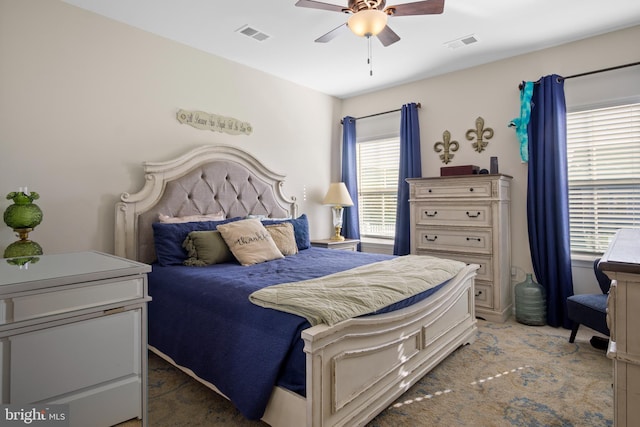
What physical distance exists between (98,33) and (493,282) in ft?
13.1

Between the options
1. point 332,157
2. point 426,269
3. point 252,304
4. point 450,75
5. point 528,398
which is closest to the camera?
point 252,304

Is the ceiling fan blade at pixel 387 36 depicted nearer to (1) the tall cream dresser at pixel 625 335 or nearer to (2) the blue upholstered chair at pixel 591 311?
(1) the tall cream dresser at pixel 625 335

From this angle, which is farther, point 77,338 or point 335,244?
point 335,244

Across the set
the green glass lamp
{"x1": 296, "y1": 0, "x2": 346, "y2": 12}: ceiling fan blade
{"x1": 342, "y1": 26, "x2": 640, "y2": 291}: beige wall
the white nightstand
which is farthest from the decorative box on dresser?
{"x1": 342, "y1": 26, "x2": 640, "y2": 291}: beige wall

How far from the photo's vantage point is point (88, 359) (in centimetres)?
123

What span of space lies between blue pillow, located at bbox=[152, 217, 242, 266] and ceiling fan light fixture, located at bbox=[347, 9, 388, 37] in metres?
1.92

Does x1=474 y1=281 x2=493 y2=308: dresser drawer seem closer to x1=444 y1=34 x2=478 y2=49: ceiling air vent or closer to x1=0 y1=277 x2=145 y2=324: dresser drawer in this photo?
x1=444 y1=34 x2=478 y2=49: ceiling air vent

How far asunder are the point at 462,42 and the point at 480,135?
1.00 m

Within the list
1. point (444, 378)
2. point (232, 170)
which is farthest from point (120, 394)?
point (232, 170)

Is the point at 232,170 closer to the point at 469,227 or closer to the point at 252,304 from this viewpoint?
the point at 252,304

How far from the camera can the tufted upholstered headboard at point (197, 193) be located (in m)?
2.80

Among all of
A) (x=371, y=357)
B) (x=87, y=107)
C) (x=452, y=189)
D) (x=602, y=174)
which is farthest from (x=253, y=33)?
(x=602, y=174)

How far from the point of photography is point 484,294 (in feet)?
11.1

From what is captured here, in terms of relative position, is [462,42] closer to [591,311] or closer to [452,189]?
[452,189]
